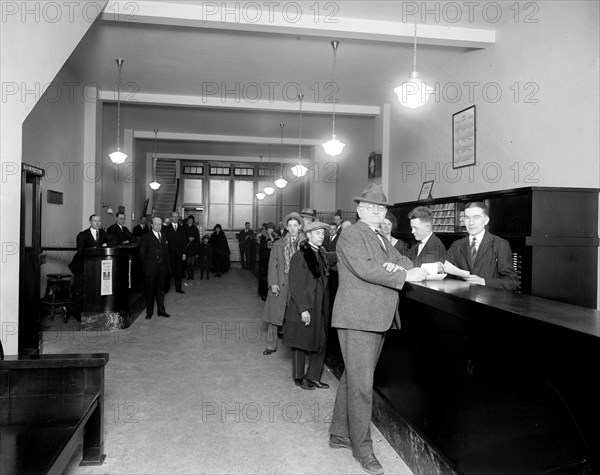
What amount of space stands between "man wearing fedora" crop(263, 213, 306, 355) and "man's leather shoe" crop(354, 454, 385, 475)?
96.3 inches

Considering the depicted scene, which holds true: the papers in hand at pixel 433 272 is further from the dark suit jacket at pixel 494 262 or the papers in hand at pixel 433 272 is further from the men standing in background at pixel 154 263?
the men standing in background at pixel 154 263

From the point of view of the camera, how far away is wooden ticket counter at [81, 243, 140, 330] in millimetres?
6488

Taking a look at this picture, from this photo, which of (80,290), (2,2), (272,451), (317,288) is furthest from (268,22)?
(272,451)

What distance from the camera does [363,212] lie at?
2.93m

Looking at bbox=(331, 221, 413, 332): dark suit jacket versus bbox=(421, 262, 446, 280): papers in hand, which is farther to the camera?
bbox=(421, 262, 446, 280): papers in hand

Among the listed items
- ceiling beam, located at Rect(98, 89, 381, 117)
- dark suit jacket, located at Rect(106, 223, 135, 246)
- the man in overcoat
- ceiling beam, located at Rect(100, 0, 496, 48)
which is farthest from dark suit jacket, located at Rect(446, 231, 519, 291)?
ceiling beam, located at Rect(98, 89, 381, 117)

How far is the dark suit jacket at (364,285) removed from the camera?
8.95 ft

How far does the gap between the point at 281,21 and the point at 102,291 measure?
14.1 feet

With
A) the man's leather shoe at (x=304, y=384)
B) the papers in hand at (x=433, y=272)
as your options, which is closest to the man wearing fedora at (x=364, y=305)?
the papers in hand at (x=433, y=272)

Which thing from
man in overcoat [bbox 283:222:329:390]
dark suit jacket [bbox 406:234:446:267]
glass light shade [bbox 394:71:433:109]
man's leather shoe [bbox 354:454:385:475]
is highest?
glass light shade [bbox 394:71:433:109]

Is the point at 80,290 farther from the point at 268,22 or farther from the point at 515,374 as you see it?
the point at 515,374

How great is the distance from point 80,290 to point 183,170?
44.4ft

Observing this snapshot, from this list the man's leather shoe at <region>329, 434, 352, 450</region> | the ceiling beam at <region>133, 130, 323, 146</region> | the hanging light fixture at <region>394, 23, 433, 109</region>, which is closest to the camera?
the man's leather shoe at <region>329, 434, 352, 450</region>

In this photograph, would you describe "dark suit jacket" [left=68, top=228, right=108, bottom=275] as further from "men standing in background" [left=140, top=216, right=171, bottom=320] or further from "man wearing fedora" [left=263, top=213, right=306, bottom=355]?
"man wearing fedora" [left=263, top=213, right=306, bottom=355]
